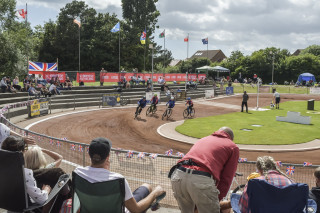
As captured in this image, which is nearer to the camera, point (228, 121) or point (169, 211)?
point (169, 211)

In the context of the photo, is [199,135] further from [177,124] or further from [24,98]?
[24,98]

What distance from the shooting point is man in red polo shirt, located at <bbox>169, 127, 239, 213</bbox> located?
3797 mm

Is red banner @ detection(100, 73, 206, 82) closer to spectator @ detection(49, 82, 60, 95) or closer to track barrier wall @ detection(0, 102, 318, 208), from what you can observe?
spectator @ detection(49, 82, 60, 95)

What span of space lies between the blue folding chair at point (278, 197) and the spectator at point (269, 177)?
0.82 feet

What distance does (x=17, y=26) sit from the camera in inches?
2238

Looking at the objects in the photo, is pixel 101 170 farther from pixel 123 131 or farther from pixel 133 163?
pixel 123 131

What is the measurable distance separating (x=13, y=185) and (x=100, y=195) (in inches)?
52.4

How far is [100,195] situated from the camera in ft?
10.7

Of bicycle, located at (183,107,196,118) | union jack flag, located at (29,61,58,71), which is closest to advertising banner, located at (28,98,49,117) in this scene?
union jack flag, located at (29,61,58,71)

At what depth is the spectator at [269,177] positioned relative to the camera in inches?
149

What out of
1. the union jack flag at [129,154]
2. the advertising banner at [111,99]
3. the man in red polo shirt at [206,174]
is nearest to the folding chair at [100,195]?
the man in red polo shirt at [206,174]

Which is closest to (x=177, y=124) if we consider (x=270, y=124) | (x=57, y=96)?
(x=270, y=124)

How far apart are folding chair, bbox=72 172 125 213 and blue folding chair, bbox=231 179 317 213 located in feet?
5.40

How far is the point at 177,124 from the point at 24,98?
1336 centimetres
